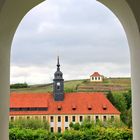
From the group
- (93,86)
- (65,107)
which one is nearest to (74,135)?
(93,86)

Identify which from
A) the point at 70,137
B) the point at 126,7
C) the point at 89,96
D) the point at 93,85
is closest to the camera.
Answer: the point at 126,7

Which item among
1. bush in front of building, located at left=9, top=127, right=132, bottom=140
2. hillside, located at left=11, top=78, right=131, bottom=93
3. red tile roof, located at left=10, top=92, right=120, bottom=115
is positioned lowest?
bush in front of building, located at left=9, top=127, right=132, bottom=140

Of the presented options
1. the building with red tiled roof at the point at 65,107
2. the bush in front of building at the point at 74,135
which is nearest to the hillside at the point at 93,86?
the building with red tiled roof at the point at 65,107

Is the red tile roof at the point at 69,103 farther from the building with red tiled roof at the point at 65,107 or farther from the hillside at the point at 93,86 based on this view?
the hillside at the point at 93,86

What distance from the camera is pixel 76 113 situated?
51.9 ft

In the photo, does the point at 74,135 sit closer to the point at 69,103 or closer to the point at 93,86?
the point at 93,86

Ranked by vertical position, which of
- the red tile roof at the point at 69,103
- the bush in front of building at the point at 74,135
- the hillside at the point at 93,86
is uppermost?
the hillside at the point at 93,86

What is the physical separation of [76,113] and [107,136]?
7.83 metres

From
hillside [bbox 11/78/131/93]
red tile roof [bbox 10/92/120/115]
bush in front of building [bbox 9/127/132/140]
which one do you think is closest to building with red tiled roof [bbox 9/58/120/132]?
red tile roof [bbox 10/92/120/115]

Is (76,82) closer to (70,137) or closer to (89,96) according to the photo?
(89,96)

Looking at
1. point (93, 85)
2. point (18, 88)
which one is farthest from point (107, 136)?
point (93, 85)

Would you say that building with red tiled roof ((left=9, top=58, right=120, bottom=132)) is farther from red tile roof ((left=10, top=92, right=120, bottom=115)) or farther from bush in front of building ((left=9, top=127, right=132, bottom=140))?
bush in front of building ((left=9, top=127, right=132, bottom=140))

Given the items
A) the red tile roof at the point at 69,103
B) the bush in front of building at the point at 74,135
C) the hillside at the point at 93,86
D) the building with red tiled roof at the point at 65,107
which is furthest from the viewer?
the building with red tiled roof at the point at 65,107

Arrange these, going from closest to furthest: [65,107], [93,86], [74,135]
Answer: [74,135]
[93,86]
[65,107]
